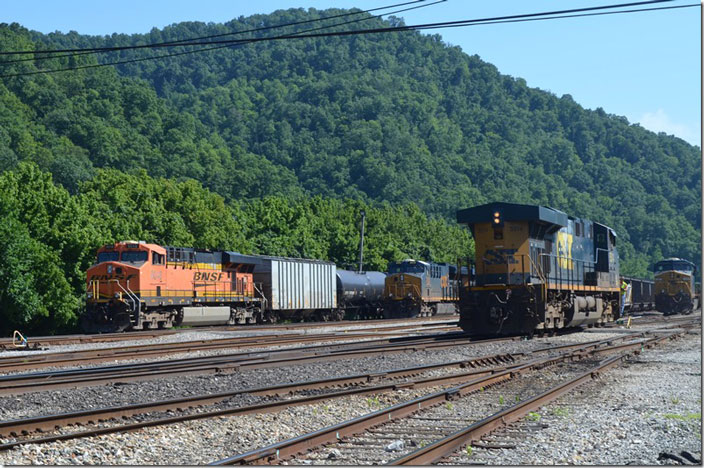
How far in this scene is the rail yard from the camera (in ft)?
27.4

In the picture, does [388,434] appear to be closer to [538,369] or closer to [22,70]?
[538,369]

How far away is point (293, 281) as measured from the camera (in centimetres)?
4478

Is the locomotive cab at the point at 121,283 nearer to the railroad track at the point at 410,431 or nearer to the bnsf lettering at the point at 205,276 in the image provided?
the bnsf lettering at the point at 205,276

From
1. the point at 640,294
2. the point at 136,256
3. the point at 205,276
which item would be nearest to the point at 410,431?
the point at 136,256

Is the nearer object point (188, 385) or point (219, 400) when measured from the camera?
point (219, 400)

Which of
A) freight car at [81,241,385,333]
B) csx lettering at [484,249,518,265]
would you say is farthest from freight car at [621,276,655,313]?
csx lettering at [484,249,518,265]

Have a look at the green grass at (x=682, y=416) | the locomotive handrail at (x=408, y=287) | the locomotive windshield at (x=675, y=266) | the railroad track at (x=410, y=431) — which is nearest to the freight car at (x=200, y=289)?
the locomotive handrail at (x=408, y=287)

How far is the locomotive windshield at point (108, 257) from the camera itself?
33.0m

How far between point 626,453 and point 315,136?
17899 centimetres

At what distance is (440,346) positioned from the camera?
21.5m

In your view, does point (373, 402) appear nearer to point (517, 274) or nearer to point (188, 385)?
point (188, 385)

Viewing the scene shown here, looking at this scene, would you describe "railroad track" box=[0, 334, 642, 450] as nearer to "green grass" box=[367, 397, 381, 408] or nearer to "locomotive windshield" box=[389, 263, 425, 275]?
"green grass" box=[367, 397, 381, 408]

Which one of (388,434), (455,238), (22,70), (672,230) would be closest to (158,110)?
(22,70)

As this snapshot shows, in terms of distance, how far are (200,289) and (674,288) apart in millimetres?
33555
